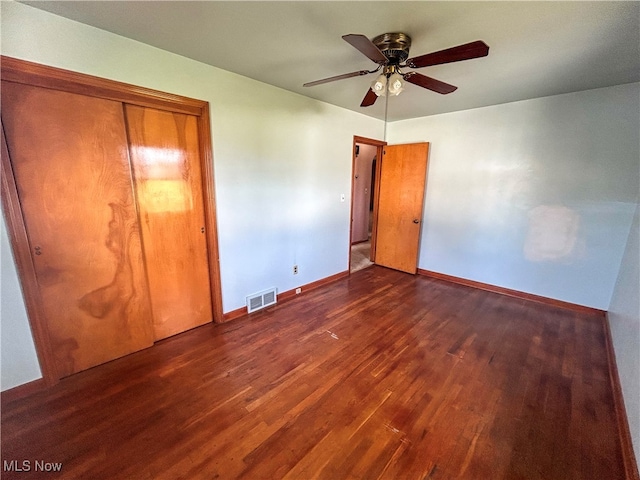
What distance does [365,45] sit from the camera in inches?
56.0

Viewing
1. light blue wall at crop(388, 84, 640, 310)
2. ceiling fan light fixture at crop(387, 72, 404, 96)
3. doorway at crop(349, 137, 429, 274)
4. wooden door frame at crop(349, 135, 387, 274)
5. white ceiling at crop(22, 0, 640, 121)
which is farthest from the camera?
doorway at crop(349, 137, 429, 274)

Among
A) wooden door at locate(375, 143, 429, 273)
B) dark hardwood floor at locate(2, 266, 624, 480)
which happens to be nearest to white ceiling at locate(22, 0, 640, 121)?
wooden door at locate(375, 143, 429, 273)

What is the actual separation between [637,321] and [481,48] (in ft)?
6.85

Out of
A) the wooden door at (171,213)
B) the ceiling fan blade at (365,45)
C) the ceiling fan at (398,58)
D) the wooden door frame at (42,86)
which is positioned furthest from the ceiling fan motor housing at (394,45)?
the wooden door at (171,213)

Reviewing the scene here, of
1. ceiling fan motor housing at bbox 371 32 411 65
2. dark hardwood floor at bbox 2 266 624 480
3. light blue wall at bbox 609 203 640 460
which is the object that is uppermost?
ceiling fan motor housing at bbox 371 32 411 65

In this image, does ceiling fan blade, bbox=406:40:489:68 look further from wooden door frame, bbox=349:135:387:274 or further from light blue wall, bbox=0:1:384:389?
wooden door frame, bbox=349:135:387:274

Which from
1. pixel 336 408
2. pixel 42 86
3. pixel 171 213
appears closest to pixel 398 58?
pixel 171 213

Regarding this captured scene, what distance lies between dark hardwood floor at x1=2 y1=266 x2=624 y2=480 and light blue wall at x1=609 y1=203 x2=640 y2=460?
0.15 meters

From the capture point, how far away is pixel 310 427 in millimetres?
1549

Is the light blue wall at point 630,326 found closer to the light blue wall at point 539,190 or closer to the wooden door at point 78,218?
the light blue wall at point 539,190

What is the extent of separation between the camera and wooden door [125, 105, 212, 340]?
2080mm

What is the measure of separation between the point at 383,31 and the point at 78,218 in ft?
7.89

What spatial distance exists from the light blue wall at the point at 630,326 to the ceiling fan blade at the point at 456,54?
2.04m

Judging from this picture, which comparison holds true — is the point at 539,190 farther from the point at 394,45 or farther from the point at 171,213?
the point at 171,213
